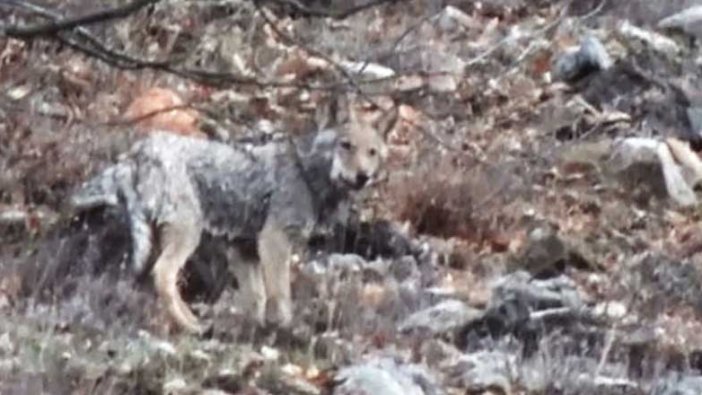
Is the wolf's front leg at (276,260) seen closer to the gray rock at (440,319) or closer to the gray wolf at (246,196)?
the gray wolf at (246,196)

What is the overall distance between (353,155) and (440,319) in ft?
2.79

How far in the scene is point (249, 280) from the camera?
30.9 feet

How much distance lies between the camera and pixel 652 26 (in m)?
17.5

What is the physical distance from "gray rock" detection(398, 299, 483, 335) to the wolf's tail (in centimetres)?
148

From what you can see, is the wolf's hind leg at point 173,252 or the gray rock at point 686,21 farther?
the gray rock at point 686,21

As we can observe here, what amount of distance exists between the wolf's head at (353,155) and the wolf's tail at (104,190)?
0.96 meters

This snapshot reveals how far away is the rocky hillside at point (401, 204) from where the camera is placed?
7500 mm

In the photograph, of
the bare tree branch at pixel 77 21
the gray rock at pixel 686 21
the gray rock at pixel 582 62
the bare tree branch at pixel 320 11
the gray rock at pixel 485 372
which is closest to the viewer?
the bare tree branch at pixel 77 21

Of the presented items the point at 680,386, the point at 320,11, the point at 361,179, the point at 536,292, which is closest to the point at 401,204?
the point at 536,292

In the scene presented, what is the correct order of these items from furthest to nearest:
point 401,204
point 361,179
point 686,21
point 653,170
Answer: point 686,21 < point 653,170 < point 401,204 < point 361,179

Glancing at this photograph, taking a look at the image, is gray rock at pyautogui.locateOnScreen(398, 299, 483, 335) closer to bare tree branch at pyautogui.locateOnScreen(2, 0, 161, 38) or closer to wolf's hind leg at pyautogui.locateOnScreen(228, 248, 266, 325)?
wolf's hind leg at pyautogui.locateOnScreen(228, 248, 266, 325)

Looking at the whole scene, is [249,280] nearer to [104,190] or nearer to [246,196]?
[246,196]

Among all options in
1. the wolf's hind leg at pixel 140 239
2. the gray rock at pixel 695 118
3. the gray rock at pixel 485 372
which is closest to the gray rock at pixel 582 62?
the gray rock at pixel 695 118

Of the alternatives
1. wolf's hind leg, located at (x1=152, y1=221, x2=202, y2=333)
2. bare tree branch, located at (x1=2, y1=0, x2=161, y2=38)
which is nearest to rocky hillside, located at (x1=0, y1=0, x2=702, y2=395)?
bare tree branch, located at (x1=2, y1=0, x2=161, y2=38)
